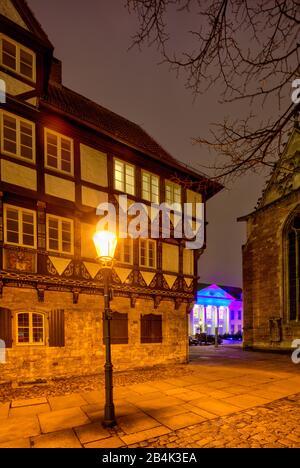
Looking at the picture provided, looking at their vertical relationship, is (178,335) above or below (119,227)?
below

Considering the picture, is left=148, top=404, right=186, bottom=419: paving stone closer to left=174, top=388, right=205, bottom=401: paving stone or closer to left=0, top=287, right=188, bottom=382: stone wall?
left=174, top=388, right=205, bottom=401: paving stone

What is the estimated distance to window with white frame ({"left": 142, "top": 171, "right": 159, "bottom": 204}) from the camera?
14739 millimetres

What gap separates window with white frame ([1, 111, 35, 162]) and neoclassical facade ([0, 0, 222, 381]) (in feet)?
0.11

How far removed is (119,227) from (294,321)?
1467 centimetres

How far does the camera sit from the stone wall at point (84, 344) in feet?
34.4

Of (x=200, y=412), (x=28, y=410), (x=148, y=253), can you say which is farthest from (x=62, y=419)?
(x=148, y=253)

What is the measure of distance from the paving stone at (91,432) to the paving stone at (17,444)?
0.92 metres

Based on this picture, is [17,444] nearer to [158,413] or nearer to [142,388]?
[158,413]

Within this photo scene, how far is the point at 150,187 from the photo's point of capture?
14.9m

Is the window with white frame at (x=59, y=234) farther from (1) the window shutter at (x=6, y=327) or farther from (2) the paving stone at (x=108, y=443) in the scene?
(2) the paving stone at (x=108, y=443)

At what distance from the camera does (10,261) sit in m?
10.4

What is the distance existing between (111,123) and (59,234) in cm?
743

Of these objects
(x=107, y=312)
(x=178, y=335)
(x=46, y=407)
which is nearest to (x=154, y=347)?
(x=178, y=335)

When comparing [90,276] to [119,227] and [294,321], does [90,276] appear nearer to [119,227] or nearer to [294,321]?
[119,227]
